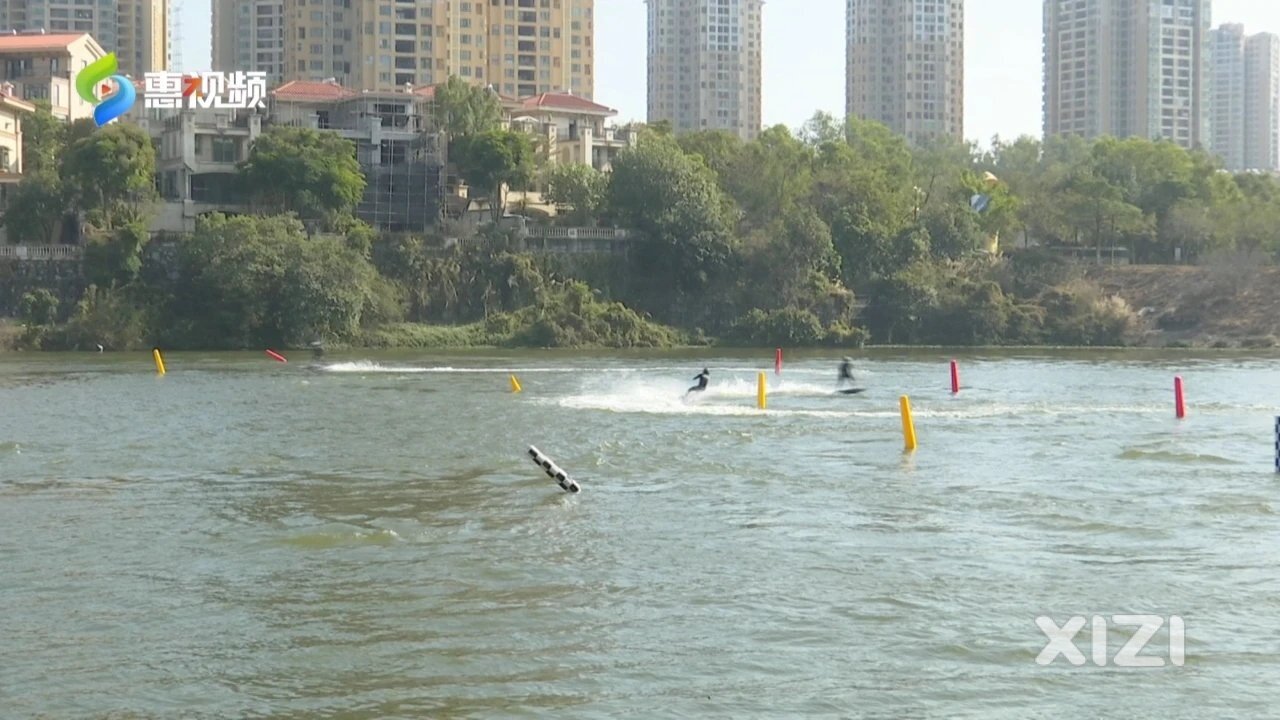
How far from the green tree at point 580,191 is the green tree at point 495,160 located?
239 centimetres

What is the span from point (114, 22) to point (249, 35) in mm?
19122

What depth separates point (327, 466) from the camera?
3200 centimetres

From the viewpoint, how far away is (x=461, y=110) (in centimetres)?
9812

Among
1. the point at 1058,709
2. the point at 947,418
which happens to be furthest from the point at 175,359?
the point at 1058,709

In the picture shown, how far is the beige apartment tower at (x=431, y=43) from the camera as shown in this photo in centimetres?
15338

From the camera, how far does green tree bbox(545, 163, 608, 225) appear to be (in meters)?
96.5

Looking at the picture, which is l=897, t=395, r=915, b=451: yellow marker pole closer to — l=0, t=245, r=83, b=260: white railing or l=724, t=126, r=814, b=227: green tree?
l=0, t=245, r=83, b=260: white railing

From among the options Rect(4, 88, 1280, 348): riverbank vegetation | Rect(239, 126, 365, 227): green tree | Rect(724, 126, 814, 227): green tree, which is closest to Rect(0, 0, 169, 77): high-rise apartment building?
Rect(239, 126, 365, 227): green tree

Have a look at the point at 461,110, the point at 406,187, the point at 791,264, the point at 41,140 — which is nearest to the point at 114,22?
the point at 41,140

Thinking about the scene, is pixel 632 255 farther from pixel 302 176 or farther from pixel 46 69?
pixel 46 69

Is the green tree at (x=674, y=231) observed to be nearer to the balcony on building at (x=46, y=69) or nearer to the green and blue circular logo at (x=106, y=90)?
the green and blue circular logo at (x=106, y=90)

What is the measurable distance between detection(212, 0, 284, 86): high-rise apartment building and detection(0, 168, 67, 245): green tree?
91.9 m

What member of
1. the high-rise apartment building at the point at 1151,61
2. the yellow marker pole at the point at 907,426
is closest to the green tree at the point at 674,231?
the yellow marker pole at the point at 907,426

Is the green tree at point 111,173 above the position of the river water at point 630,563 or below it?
above
